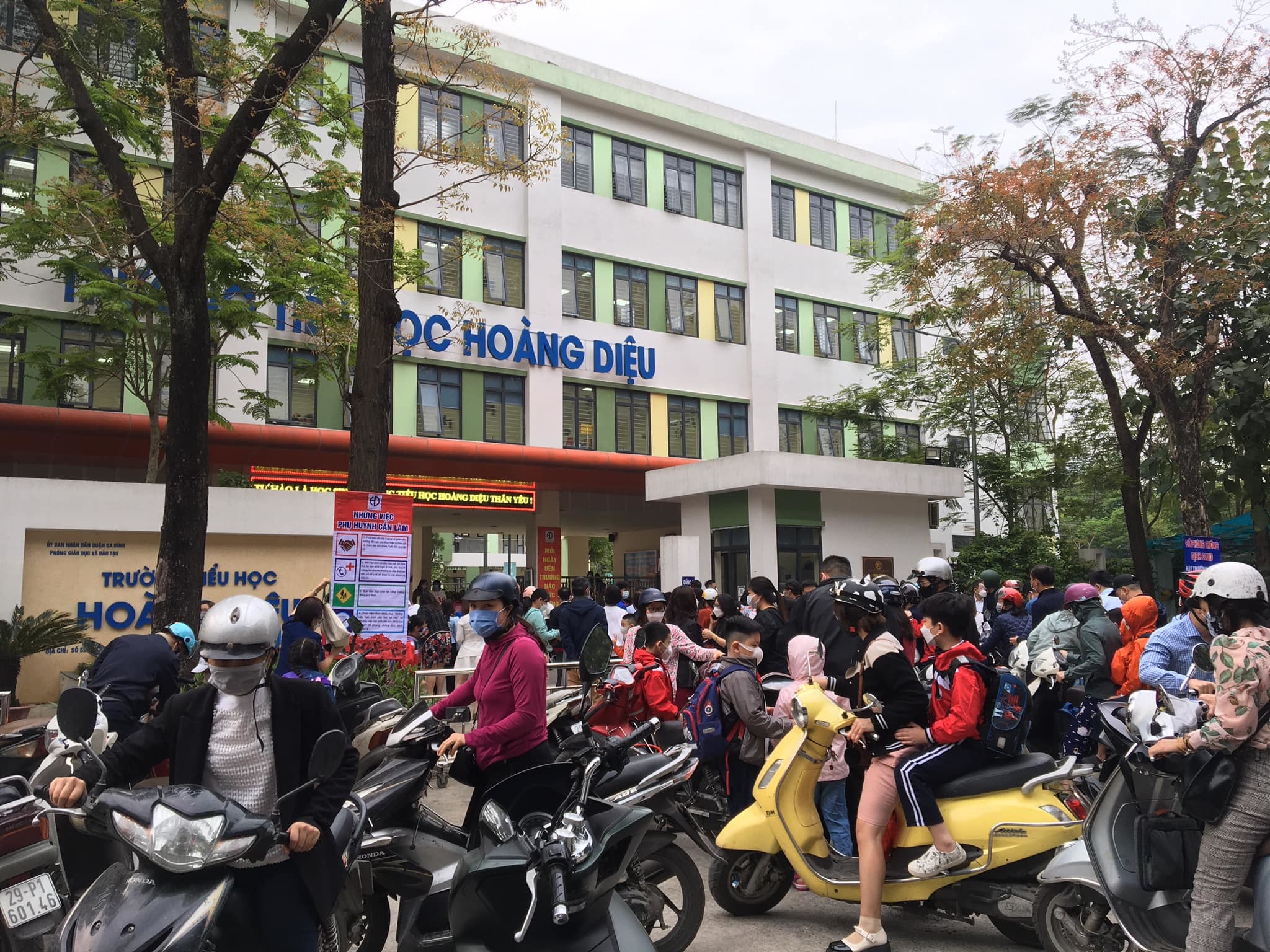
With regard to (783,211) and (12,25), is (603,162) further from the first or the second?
(12,25)

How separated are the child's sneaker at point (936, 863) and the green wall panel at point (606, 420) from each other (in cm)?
2090

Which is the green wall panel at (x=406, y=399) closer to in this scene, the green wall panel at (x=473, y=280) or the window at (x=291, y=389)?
the window at (x=291, y=389)

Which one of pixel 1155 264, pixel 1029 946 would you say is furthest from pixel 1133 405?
pixel 1029 946

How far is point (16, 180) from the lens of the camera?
17.2 metres

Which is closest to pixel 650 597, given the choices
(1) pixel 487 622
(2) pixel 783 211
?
(1) pixel 487 622

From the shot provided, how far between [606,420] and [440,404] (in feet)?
14.6

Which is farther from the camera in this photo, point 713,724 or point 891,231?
point 891,231

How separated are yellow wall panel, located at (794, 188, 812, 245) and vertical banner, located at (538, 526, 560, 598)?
11491 millimetres

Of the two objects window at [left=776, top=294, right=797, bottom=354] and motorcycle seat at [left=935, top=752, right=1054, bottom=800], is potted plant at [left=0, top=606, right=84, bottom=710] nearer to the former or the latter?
motorcycle seat at [left=935, top=752, right=1054, bottom=800]

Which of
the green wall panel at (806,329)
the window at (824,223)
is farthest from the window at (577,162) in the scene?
the window at (824,223)

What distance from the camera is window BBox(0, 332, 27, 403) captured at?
18.8 m

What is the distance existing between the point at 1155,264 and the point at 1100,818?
1302 cm

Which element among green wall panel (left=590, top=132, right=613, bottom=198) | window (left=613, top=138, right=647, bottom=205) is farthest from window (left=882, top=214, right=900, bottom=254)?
green wall panel (left=590, top=132, right=613, bottom=198)

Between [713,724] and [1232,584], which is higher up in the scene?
[1232,584]
